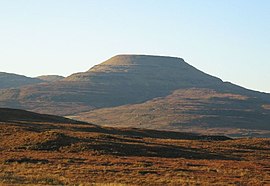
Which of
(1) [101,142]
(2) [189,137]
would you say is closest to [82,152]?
(1) [101,142]

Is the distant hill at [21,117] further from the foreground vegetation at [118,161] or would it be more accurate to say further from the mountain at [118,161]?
the foreground vegetation at [118,161]

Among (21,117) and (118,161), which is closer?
(118,161)

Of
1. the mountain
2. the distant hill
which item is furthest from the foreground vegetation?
the distant hill

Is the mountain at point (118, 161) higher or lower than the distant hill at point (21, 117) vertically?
lower

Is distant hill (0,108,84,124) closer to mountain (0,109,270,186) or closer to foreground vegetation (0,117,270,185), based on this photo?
mountain (0,109,270,186)

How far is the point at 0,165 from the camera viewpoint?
149 feet

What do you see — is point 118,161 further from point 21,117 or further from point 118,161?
point 21,117

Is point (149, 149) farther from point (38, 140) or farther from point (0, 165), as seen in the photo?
Answer: point (0, 165)

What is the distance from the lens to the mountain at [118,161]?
1531 inches

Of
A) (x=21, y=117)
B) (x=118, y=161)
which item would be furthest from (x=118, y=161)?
(x=21, y=117)

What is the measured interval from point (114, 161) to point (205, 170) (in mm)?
9847

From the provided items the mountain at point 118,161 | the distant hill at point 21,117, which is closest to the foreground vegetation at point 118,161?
the mountain at point 118,161

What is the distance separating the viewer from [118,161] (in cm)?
5303

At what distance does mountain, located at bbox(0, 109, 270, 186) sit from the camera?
38.9 metres
